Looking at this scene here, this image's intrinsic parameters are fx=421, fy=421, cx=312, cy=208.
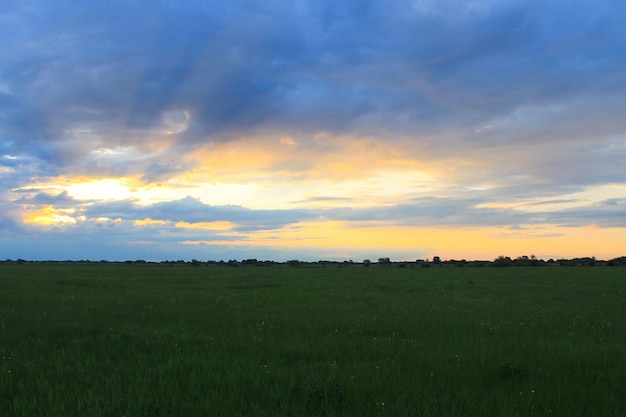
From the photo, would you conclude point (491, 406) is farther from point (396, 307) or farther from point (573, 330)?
point (396, 307)

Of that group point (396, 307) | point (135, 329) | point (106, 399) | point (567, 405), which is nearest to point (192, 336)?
point (135, 329)

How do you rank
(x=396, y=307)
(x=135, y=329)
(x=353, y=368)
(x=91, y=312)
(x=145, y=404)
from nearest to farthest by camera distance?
(x=145, y=404) < (x=353, y=368) < (x=135, y=329) < (x=91, y=312) < (x=396, y=307)

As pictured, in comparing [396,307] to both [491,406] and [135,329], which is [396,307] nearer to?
[135,329]

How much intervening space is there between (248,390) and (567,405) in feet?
16.9

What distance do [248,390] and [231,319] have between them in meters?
8.51

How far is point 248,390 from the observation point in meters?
7.25

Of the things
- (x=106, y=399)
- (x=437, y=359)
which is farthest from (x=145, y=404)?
(x=437, y=359)

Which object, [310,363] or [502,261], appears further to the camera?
[502,261]

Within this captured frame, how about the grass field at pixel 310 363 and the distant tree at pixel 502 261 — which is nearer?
the grass field at pixel 310 363

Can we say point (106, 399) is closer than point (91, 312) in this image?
Yes

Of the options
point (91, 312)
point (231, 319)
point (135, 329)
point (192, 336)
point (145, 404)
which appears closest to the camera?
point (145, 404)

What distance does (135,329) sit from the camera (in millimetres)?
13094

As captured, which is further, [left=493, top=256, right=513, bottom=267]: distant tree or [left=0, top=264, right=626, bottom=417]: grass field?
[left=493, top=256, right=513, bottom=267]: distant tree

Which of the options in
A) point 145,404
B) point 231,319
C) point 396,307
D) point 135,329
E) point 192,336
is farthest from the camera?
point 396,307
